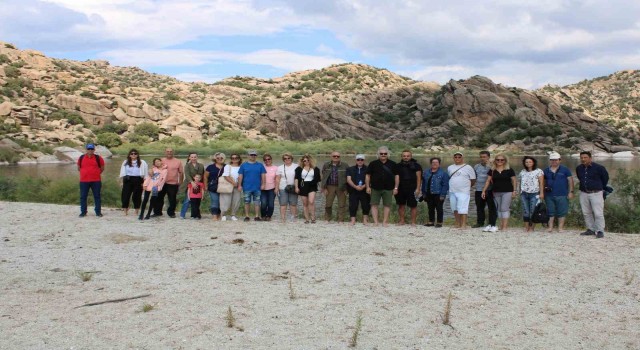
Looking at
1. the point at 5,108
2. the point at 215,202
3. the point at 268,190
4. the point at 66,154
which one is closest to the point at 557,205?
the point at 268,190

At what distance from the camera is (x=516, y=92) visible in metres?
82.5

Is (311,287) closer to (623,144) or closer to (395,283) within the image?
(395,283)

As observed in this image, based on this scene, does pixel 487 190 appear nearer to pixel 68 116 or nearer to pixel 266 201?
pixel 266 201

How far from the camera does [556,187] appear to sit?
39.9ft

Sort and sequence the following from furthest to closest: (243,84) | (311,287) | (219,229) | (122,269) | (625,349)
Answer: (243,84)
(219,229)
(122,269)
(311,287)
(625,349)

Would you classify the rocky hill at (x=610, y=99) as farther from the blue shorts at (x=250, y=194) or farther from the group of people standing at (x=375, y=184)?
the blue shorts at (x=250, y=194)

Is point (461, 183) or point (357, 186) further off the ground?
point (461, 183)

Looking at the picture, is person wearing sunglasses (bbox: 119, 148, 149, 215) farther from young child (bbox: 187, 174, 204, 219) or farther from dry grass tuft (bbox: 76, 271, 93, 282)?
dry grass tuft (bbox: 76, 271, 93, 282)

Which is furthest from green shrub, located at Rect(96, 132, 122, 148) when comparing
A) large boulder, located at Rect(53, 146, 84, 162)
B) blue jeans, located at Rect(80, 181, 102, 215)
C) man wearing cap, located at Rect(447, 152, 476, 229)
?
man wearing cap, located at Rect(447, 152, 476, 229)

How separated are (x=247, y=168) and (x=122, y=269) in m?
5.04

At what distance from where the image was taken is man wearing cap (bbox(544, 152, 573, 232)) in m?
12.1

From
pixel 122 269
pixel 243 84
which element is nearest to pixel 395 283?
pixel 122 269

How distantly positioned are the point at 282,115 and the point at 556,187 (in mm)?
68541

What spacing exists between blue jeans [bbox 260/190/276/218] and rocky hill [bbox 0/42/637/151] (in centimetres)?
4794
